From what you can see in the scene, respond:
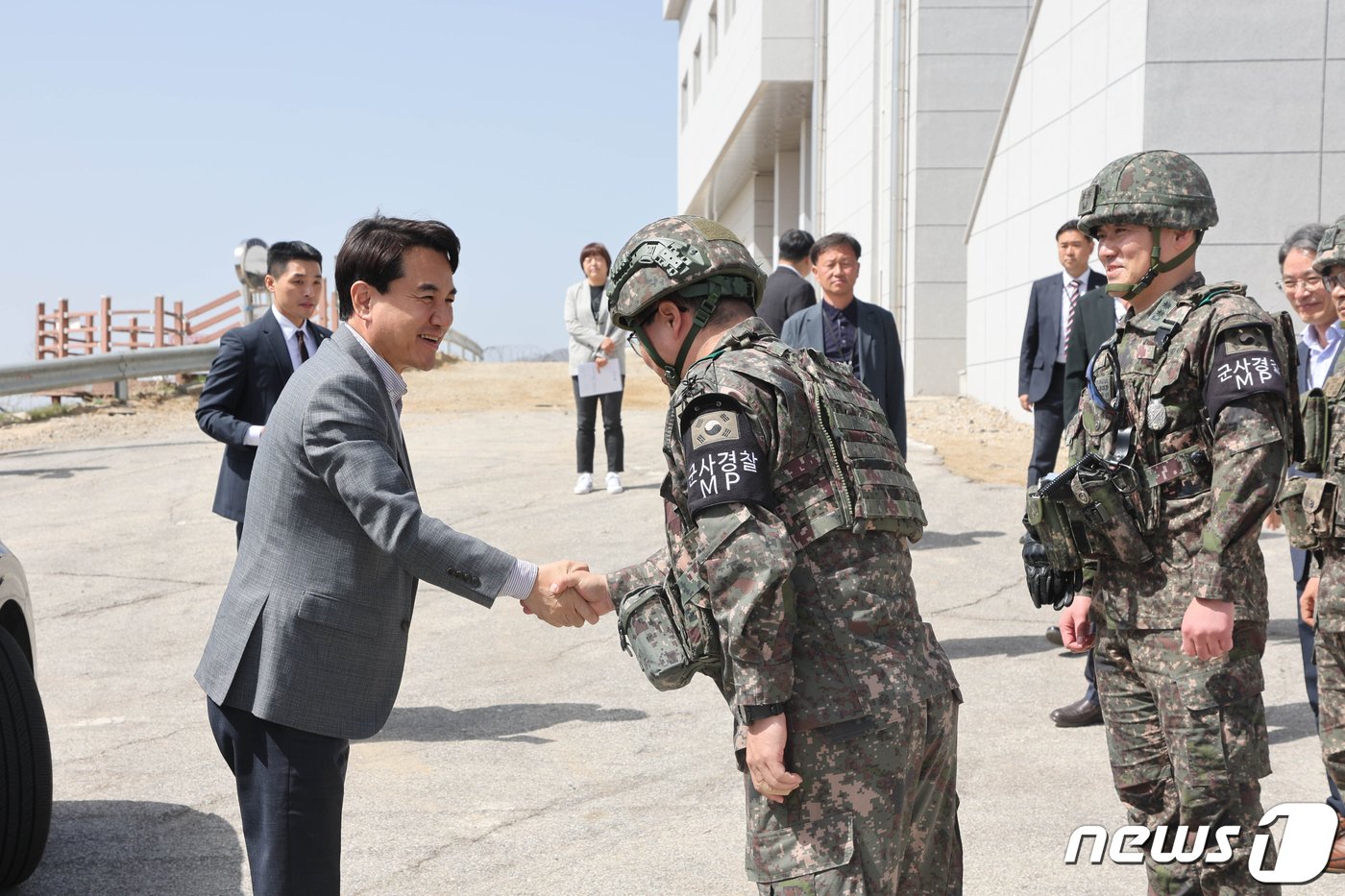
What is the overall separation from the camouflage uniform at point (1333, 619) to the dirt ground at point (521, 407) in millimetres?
8904

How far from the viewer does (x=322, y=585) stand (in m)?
3.13

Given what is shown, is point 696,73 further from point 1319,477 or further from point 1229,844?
point 1229,844

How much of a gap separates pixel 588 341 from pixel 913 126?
1200 centimetres

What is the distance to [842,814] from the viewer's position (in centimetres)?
274

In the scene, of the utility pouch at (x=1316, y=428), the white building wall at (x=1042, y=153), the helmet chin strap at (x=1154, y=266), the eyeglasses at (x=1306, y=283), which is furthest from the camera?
the white building wall at (x=1042, y=153)

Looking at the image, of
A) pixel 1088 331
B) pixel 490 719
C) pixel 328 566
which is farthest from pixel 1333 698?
pixel 490 719

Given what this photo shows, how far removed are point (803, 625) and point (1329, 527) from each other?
217cm

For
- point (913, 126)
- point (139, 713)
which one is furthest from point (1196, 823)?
point (913, 126)

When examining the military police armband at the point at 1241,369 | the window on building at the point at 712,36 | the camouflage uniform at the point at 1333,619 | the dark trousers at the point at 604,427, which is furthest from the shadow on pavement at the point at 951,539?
the window on building at the point at 712,36

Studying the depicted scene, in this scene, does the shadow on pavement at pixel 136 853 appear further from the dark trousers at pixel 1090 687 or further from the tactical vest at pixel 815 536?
the dark trousers at pixel 1090 687

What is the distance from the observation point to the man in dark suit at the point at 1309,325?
5.08 m

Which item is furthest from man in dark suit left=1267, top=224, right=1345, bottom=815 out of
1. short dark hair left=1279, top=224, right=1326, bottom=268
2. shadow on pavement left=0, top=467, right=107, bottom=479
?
shadow on pavement left=0, top=467, right=107, bottom=479

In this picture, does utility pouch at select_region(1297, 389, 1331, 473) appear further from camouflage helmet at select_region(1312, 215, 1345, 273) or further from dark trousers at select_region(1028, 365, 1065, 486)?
dark trousers at select_region(1028, 365, 1065, 486)

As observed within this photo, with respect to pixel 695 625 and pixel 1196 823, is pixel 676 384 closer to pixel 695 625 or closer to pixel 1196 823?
pixel 695 625
